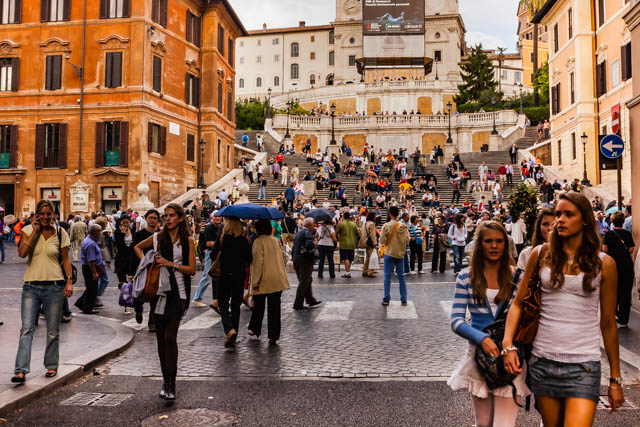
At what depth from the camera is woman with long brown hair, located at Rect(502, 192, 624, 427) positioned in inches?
135

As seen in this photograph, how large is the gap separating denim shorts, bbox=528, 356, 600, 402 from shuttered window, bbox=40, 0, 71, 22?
35.1 m

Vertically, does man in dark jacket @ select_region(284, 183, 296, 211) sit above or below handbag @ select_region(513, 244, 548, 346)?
above

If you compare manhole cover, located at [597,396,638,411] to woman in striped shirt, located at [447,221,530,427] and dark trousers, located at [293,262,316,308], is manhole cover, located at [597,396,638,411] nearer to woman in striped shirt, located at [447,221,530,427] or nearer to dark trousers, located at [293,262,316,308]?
A: woman in striped shirt, located at [447,221,530,427]

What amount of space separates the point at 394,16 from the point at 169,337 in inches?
2287

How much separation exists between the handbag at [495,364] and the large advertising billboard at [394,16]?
59.1 m

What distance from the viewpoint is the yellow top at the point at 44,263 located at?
657 cm

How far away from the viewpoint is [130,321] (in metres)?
10.6

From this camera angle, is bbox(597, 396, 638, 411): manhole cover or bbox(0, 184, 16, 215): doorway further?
bbox(0, 184, 16, 215): doorway

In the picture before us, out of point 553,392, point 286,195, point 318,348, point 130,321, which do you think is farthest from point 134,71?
point 553,392

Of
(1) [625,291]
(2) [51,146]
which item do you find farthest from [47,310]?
(2) [51,146]

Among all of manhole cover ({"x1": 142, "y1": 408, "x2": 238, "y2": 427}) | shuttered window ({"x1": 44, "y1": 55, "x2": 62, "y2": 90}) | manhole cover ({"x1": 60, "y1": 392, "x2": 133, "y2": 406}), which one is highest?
shuttered window ({"x1": 44, "y1": 55, "x2": 62, "y2": 90})

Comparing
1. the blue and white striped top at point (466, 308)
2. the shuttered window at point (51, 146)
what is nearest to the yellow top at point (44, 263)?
the blue and white striped top at point (466, 308)

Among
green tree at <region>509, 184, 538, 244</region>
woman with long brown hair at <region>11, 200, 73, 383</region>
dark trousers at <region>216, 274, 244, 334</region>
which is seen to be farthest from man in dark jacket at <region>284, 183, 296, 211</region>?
woman with long brown hair at <region>11, 200, 73, 383</region>

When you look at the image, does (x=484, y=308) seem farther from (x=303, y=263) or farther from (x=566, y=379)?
(x=303, y=263)
